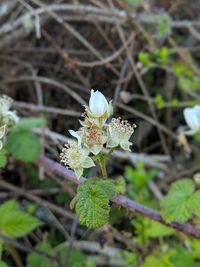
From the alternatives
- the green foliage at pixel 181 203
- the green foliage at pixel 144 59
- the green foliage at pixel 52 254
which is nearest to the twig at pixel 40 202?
the green foliage at pixel 52 254

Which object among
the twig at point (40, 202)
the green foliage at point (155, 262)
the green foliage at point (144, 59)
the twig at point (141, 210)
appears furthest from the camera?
the green foliage at point (144, 59)

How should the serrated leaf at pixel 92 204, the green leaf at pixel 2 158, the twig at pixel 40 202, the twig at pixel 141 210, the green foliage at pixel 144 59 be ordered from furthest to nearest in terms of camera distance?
1. the green foliage at pixel 144 59
2. the twig at pixel 40 202
3. the twig at pixel 141 210
4. the green leaf at pixel 2 158
5. the serrated leaf at pixel 92 204

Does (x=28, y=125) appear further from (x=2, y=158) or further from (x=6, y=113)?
(x=2, y=158)

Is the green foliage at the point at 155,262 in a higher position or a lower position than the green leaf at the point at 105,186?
higher

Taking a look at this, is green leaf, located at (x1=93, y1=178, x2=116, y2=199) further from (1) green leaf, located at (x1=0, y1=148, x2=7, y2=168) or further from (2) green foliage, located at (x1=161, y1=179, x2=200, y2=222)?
(2) green foliage, located at (x1=161, y1=179, x2=200, y2=222)

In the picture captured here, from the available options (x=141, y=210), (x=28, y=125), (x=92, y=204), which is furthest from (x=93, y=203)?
(x=28, y=125)

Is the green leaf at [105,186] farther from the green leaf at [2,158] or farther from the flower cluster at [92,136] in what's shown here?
the green leaf at [2,158]

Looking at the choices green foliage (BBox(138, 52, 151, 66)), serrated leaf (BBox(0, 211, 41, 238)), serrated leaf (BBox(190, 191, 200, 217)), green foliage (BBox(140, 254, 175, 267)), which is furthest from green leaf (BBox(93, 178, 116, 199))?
green foliage (BBox(138, 52, 151, 66))
